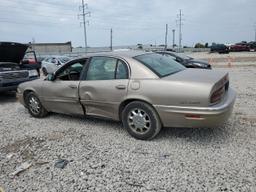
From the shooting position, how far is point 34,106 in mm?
5688

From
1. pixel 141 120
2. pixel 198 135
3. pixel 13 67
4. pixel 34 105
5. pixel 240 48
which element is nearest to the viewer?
pixel 141 120

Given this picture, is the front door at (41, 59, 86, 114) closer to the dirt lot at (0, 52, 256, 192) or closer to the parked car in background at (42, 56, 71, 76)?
the dirt lot at (0, 52, 256, 192)

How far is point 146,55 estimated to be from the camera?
183 inches

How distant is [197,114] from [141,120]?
3.11 ft

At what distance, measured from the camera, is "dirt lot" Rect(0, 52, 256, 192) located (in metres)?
2.96

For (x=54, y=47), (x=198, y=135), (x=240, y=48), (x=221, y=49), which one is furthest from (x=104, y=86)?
(x=54, y=47)

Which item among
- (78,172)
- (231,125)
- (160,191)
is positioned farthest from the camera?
(231,125)

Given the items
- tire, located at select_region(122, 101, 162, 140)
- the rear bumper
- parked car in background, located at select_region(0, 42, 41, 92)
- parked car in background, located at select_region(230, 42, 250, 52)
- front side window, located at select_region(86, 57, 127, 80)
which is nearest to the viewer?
the rear bumper

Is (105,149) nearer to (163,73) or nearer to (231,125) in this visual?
(163,73)

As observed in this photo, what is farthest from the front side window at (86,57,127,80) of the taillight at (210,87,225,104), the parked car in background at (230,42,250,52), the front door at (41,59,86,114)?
the parked car in background at (230,42,250,52)

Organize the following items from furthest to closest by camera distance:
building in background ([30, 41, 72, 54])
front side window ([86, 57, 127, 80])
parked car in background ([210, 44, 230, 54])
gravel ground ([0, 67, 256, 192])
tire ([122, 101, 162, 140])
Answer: building in background ([30, 41, 72, 54])
parked car in background ([210, 44, 230, 54])
front side window ([86, 57, 127, 80])
tire ([122, 101, 162, 140])
gravel ground ([0, 67, 256, 192])

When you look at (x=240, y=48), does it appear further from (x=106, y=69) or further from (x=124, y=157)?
(x=124, y=157)

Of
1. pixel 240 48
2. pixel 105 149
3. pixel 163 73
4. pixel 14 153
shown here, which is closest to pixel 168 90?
pixel 163 73

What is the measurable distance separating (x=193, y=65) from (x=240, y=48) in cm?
3087
